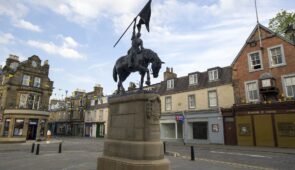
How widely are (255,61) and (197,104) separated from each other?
9362mm

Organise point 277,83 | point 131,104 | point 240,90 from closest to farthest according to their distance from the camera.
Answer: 1. point 131,104
2. point 277,83
3. point 240,90

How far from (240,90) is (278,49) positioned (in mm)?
5949

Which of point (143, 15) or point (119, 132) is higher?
point (143, 15)

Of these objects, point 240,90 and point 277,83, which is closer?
point 277,83

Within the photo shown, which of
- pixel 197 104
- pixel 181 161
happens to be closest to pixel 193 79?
pixel 197 104

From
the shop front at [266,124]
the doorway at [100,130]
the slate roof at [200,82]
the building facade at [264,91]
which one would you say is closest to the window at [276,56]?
the building facade at [264,91]

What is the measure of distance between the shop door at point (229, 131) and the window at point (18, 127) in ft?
97.3

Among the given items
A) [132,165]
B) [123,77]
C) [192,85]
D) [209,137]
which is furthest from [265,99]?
[132,165]

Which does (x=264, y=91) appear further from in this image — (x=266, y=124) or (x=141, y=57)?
(x=141, y=57)

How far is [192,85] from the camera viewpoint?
31.6 meters

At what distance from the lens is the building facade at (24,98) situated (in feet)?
106

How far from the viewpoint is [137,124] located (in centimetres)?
795

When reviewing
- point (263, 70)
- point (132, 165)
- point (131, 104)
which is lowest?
point (132, 165)

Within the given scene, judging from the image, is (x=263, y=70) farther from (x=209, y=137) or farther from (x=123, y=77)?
(x=123, y=77)
